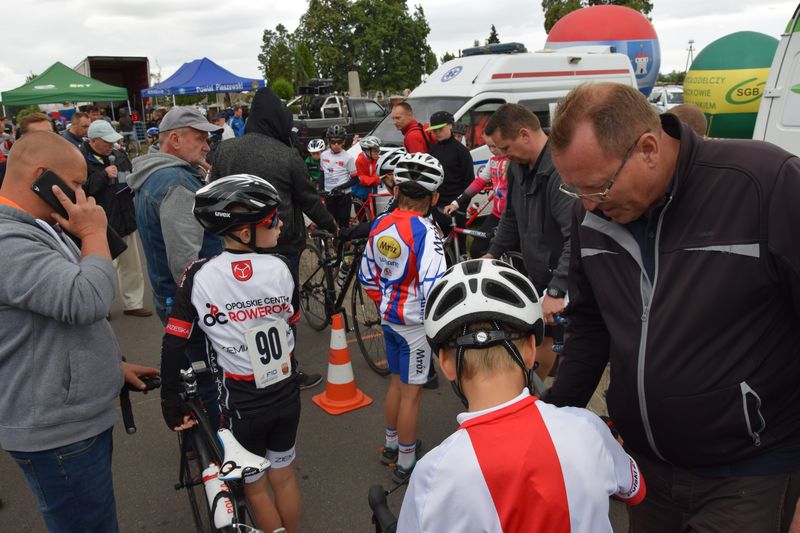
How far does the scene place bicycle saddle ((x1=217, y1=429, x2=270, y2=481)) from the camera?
7.39 feet

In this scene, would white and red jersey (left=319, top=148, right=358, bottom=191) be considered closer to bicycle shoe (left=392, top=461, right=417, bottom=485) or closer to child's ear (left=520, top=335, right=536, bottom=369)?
bicycle shoe (left=392, top=461, right=417, bottom=485)

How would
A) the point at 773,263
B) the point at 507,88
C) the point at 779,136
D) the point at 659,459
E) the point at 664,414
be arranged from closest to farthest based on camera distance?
the point at 773,263 → the point at 664,414 → the point at 659,459 → the point at 779,136 → the point at 507,88

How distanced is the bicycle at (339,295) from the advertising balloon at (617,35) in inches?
426

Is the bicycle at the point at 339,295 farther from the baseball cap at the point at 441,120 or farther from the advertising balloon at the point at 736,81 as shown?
the advertising balloon at the point at 736,81

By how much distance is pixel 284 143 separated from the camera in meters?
4.58

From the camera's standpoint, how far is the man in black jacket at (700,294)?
161 cm

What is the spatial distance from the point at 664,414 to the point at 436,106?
826 cm

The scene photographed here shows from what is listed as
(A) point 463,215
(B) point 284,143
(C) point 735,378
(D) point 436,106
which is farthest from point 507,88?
(C) point 735,378

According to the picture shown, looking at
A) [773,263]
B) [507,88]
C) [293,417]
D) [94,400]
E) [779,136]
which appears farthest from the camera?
[507,88]

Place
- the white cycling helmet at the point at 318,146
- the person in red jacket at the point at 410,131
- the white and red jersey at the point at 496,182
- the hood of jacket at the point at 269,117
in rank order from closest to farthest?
1. the hood of jacket at the point at 269,117
2. the white and red jersey at the point at 496,182
3. the person in red jacket at the point at 410,131
4. the white cycling helmet at the point at 318,146

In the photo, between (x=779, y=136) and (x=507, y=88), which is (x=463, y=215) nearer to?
(x=507, y=88)

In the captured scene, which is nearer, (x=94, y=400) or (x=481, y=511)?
(x=481, y=511)

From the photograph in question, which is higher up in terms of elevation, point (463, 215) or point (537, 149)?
Answer: point (537, 149)

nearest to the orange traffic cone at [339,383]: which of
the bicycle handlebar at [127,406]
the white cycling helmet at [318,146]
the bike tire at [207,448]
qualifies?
the bike tire at [207,448]
